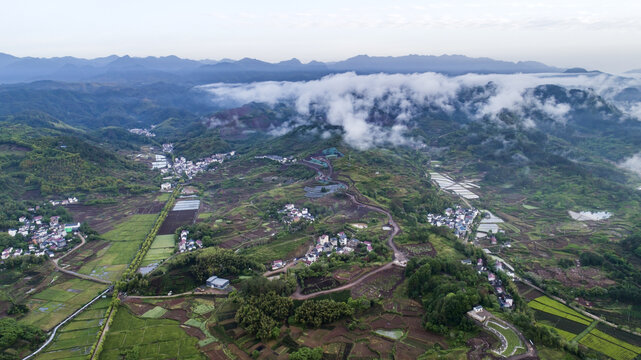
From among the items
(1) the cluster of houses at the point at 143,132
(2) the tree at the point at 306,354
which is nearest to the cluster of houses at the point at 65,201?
(2) the tree at the point at 306,354

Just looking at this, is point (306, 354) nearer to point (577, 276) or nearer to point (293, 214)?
point (293, 214)

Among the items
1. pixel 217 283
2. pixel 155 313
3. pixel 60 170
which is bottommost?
pixel 155 313

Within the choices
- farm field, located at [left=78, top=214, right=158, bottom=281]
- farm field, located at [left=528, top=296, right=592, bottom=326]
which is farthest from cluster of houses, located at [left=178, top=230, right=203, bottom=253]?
farm field, located at [left=528, top=296, right=592, bottom=326]

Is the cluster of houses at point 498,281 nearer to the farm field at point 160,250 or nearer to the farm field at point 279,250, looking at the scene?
the farm field at point 279,250

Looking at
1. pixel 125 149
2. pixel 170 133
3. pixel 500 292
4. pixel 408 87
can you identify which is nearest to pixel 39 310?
pixel 500 292

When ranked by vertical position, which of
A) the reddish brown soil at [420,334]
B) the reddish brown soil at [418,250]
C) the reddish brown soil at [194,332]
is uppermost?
the reddish brown soil at [420,334]

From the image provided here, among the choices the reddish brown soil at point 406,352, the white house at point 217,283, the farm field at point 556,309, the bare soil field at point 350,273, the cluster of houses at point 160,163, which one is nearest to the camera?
the reddish brown soil at point 406,352

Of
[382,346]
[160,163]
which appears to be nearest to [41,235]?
[160,163]
